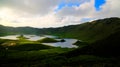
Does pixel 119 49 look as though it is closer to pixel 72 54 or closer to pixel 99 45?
pixel 99 45

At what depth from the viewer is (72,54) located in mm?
85562

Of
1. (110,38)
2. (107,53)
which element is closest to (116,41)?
(110,38)

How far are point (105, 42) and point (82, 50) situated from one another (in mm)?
11742

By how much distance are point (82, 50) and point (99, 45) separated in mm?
8103

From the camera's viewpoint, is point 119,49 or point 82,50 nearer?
point 119,49

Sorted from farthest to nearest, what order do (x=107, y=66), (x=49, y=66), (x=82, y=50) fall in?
(x=82, y=50) < (x=49, y=66) < (x=107, y=66)

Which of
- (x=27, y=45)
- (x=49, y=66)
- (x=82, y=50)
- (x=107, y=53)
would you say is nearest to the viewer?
(x=49, y=66)

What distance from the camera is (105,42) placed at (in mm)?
91438

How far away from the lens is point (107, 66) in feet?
157

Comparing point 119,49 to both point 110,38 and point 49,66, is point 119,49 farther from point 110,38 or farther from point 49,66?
point 49,66

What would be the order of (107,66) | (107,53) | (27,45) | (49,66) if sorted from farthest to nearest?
1. (27,45)
2. (107,53)
3. (49,66)
4. (107,66)

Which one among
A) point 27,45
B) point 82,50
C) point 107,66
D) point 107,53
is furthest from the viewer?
point 27,45

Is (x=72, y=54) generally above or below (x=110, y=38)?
below

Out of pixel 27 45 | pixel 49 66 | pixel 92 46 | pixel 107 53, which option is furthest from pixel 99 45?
pixel 27 45
